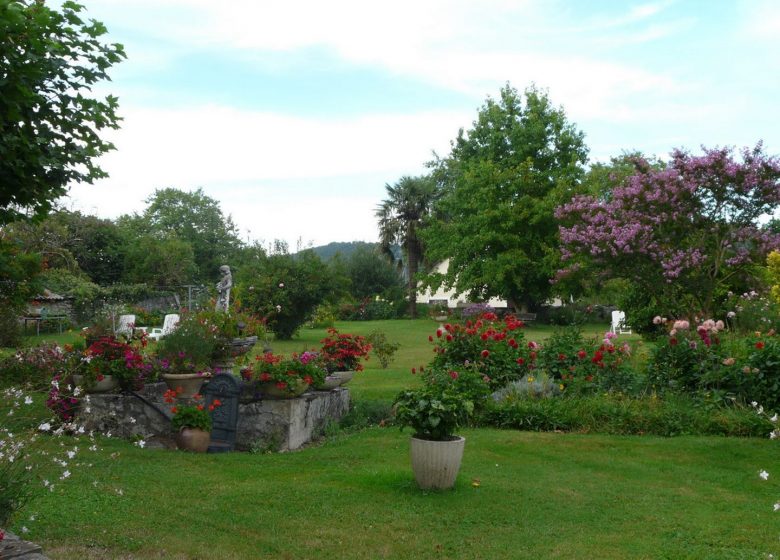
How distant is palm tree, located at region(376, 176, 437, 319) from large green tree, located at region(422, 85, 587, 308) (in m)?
7.79

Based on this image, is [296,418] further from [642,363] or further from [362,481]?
[642,363]

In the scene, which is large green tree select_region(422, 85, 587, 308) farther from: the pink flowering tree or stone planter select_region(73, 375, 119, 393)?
stone planter select_region(73, 375, 119, 393)

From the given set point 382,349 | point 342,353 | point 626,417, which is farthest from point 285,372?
point 382,349

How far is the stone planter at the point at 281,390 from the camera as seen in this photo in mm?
8812

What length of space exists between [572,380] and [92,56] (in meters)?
7.92

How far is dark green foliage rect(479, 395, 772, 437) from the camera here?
884 centimetres

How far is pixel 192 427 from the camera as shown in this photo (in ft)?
27.5

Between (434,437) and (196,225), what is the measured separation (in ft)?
215

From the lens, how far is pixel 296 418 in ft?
29.3

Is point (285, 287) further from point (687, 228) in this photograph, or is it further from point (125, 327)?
point (687, 228)

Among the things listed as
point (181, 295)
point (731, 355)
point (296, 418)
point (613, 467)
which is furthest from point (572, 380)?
point (181, 295)

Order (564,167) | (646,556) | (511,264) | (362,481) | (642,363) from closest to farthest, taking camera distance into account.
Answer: (646,556) < (362,481) < (642,363) < (511,264) < (564,167)

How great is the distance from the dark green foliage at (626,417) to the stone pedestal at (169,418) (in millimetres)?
2602

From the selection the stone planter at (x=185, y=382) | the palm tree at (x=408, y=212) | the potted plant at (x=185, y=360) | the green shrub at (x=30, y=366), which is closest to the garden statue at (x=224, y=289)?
the green shrub at (x=30, y=366)
